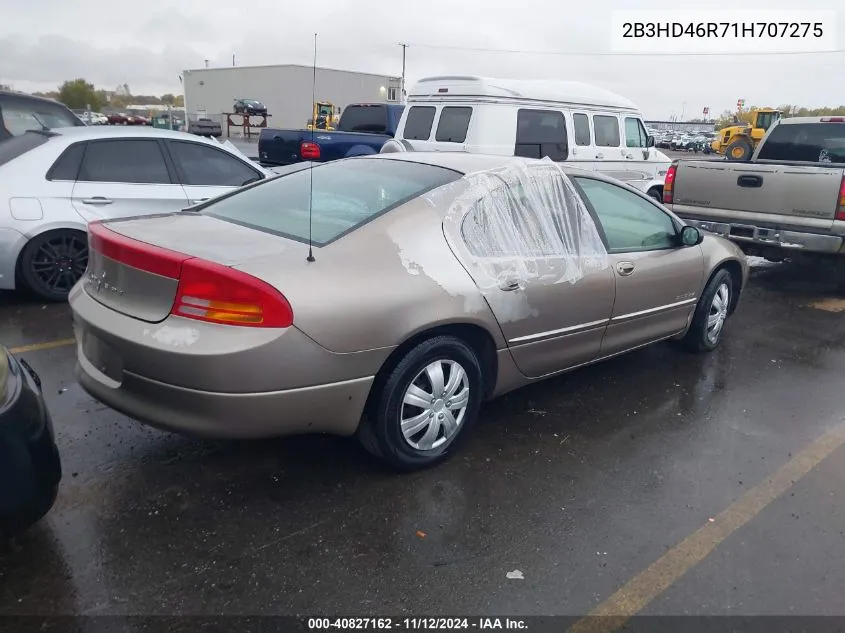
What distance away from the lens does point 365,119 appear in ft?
41.9

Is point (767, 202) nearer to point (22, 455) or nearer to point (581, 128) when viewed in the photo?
point (581, 128)

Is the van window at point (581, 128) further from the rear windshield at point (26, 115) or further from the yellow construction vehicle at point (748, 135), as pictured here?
the yellow construction vehicle at point (748, 135)

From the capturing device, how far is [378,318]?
2.78m

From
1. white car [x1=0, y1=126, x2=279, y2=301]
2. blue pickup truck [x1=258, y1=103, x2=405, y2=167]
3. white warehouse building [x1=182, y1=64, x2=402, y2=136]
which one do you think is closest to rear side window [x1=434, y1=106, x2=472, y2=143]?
blue pickup truck [x1=258, y1=103, x2=405, y2=167]

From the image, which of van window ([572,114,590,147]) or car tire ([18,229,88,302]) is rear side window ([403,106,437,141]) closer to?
van window ([572,114,590,147])

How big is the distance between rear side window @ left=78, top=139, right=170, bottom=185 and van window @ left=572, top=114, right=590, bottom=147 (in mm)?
6042

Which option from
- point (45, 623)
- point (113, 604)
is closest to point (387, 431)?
→ point (113, 604)

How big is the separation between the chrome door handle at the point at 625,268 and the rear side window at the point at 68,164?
4.45 m

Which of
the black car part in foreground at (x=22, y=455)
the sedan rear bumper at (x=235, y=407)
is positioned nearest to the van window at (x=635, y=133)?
the sedan rear bumper at (x=235, y=407)

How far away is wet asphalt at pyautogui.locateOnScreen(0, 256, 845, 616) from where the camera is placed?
2395 millimetres

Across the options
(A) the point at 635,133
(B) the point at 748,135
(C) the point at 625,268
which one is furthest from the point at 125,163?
(B) the point at 748,135

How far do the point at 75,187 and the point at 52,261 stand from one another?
0.64 meters

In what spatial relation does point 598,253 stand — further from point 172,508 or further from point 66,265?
point 66,265

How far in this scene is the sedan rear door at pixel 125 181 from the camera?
5.53 meters
